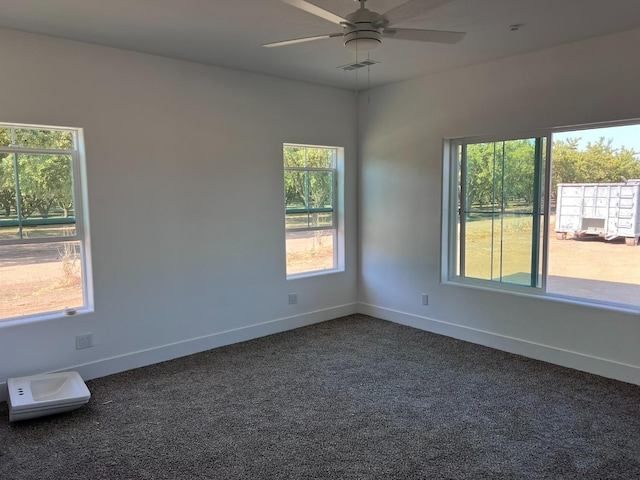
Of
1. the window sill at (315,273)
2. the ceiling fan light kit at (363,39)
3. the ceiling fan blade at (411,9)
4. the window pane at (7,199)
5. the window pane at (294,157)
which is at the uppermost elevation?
the ceiling fan blade at (411,9)

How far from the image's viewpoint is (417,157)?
474cm

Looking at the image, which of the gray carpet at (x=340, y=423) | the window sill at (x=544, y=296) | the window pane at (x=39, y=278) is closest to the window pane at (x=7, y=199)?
the window pane at (x=39, y=278)

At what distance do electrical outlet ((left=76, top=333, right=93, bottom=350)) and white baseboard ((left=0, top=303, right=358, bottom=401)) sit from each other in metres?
0.15

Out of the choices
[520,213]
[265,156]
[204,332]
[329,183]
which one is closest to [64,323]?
[204,332]

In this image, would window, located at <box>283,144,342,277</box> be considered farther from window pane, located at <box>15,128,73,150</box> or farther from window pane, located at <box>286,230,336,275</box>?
window pane, located at <box>15,128,73,150</box>

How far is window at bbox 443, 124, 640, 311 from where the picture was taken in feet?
11.8

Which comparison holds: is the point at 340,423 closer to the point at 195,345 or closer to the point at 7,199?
the point at 195,345

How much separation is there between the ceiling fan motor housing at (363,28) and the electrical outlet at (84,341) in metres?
2.94

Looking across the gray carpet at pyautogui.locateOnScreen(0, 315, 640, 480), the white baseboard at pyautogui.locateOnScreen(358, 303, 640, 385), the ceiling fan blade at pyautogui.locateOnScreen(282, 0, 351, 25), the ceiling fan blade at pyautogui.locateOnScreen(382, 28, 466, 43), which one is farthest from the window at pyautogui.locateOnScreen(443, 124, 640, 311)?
the ceiling fan blade at pyautogui.locateOnScreen(282, 0, 351, 25)

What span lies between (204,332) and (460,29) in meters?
3.33

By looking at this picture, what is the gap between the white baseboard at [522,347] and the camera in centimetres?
349

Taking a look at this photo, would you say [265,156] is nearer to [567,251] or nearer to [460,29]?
[460,29]

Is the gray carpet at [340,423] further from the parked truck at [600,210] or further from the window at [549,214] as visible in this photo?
the parked truck at [600,210]

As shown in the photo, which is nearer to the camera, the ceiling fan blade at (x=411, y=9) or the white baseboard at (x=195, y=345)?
the ceiling fan blade at (x=411, y=9)
